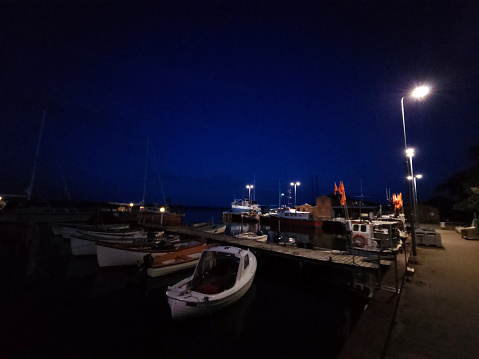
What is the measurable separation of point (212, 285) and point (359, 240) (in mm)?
11535

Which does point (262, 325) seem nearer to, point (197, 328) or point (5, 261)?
point (197, 328)

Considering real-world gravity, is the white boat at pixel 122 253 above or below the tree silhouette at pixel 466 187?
below

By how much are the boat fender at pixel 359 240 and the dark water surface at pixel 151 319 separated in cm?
322

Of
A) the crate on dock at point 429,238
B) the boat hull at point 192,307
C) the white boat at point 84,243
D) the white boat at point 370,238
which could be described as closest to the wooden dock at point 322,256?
the white boat at point 370,238

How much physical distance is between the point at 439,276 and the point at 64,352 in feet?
48.7

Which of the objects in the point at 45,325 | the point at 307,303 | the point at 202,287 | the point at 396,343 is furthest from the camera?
the point at 307,303

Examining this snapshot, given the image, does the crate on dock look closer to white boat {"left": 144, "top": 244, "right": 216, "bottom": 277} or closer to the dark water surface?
the dark water surface

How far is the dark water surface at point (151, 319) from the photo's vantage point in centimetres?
720

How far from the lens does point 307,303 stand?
10.7 m

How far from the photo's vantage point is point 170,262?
14195 millimetres

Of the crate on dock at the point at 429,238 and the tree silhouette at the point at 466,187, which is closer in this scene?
the crate on dock at the point at 429,238

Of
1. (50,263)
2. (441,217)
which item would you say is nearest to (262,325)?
(50,263)

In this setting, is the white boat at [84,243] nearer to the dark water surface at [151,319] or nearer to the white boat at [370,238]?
the dark water surface at [151,319]

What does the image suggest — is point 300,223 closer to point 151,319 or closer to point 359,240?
point 359,240
